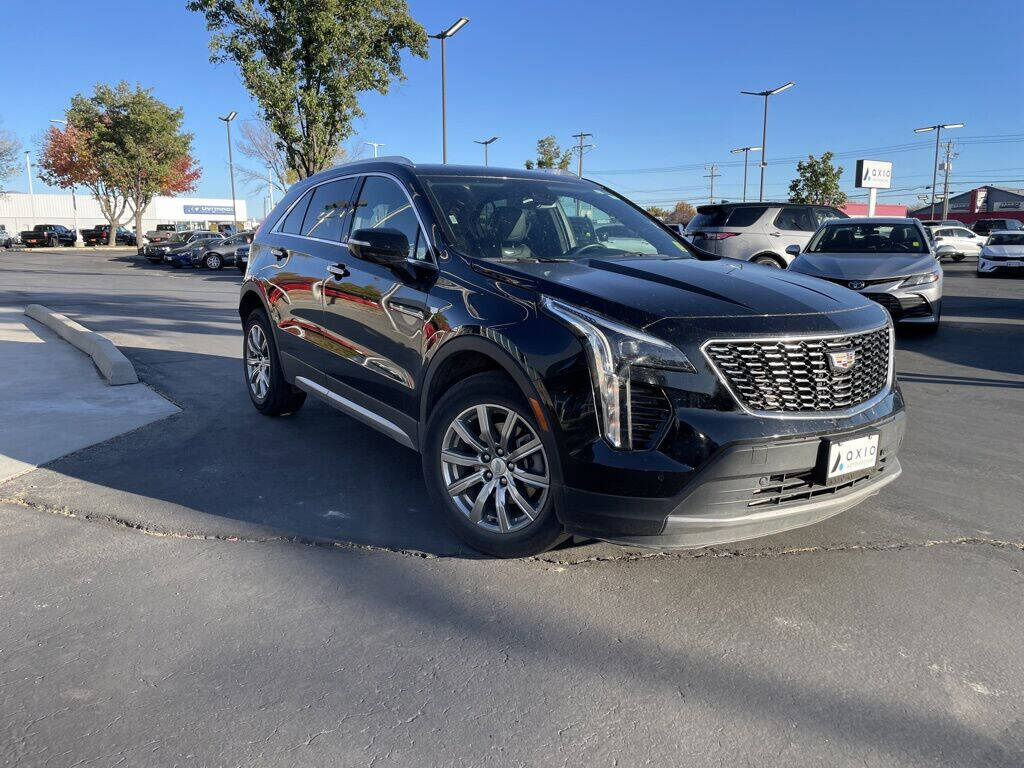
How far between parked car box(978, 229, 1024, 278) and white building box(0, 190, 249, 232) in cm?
6210

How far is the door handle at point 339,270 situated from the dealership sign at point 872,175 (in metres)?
42.6

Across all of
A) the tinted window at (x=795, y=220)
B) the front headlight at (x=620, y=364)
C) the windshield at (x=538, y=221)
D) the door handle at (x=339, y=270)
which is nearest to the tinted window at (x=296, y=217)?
the door handle at (x=339, y=270)

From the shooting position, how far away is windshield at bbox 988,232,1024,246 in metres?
23.6

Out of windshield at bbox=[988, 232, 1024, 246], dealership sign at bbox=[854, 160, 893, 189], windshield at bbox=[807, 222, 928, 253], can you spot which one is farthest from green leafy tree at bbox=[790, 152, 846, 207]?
windshield at bbox=[807, 222, 928, 253]

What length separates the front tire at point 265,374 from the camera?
18.6 ft

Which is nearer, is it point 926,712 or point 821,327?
point 926,712

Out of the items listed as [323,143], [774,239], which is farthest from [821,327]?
[323,143]

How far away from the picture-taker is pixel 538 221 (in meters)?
4.18

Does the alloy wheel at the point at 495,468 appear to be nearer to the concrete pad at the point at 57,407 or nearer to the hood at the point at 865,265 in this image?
the concrete pad at the point at 57,407

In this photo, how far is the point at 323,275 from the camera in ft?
15.5

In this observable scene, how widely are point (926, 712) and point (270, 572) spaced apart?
252 cm

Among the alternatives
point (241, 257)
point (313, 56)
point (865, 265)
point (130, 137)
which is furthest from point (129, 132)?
point (865, 265)

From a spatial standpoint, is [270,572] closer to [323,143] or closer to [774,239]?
[774,239]

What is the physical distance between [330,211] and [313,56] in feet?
63.1
